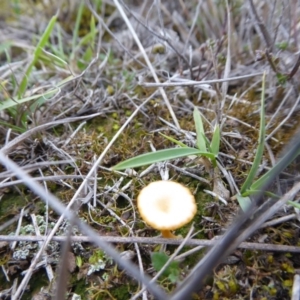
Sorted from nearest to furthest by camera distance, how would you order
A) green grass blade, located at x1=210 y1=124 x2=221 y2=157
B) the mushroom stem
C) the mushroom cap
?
1. the mushroom cap
2. the mushroom stem
3. green grass blade, located at x1=210 y1=124 x2=221 y2=157

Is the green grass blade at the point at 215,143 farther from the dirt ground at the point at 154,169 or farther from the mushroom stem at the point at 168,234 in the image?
the mushroom stem at the point at 168,234

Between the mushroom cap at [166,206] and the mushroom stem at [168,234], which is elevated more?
the mushroom cap at [166,206]

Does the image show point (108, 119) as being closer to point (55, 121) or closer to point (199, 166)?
point (55, 121)

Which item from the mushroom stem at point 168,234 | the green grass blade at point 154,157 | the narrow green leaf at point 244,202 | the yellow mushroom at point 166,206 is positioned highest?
the green grass blade at point 154,157

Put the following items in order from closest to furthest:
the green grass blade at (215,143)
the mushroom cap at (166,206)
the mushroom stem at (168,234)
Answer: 1. the mushroom cap at (166,206)
2. the mushroom stem at (168,234)
3. the green grass blade at (215,143)

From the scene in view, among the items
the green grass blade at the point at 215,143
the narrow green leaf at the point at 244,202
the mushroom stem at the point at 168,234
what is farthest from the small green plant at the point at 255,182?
the mushroom stem at the point at 168,234

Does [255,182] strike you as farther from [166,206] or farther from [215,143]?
[166,206]

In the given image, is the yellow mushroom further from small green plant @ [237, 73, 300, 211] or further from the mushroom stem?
small green plant @ [237, 73, 300, 211]

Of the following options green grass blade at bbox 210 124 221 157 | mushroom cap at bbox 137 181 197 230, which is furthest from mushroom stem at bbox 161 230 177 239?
green grass blade at bbox 210 124 221 157
